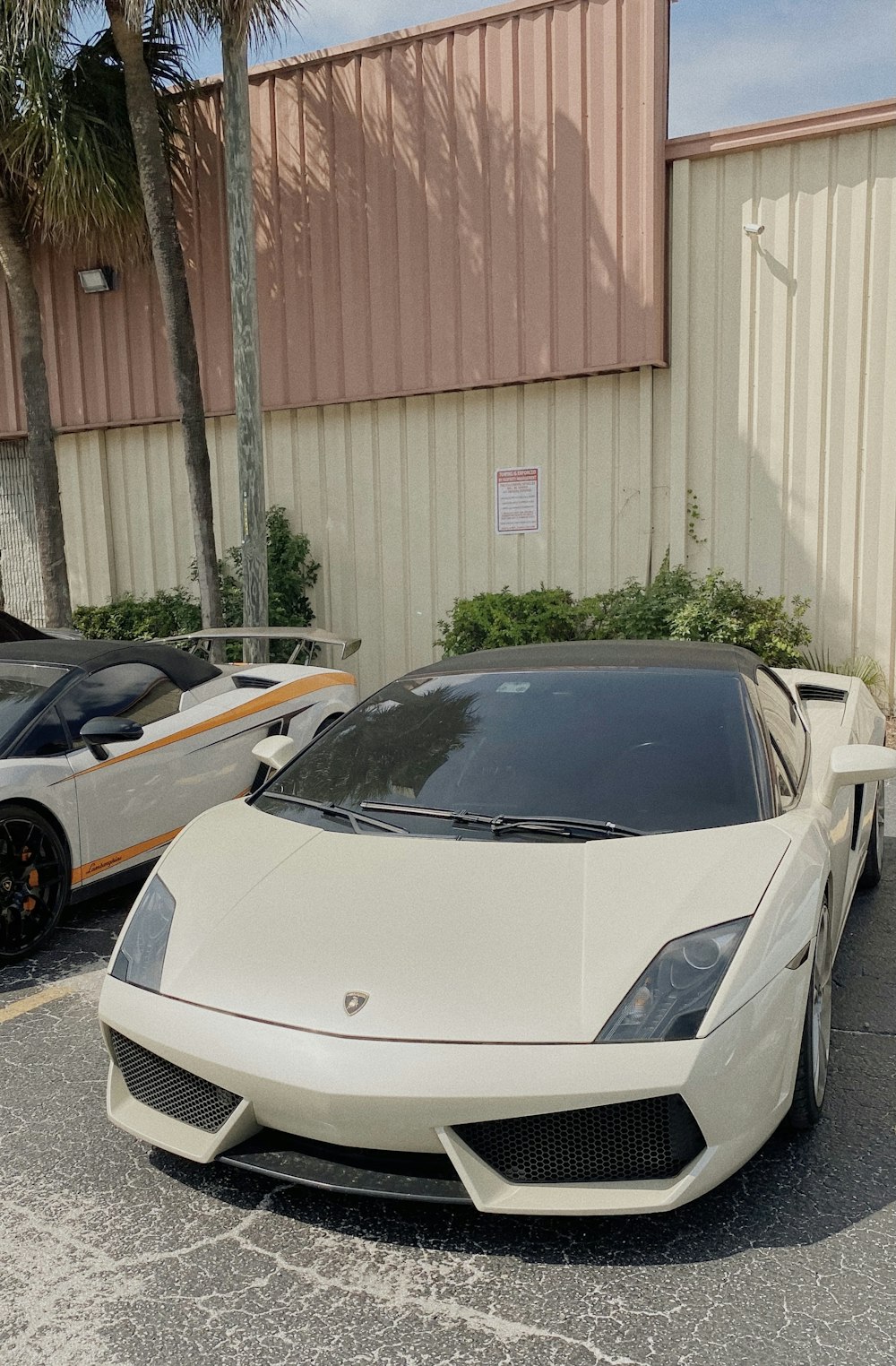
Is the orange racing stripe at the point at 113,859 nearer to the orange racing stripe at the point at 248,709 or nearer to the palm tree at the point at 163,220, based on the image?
the orange racing stripe at the point at 248,709

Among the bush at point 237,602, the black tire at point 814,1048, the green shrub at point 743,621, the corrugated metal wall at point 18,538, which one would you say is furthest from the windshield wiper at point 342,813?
the corrugated metal wall at point 18,538

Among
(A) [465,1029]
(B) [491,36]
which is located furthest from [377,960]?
(B) [491,36]

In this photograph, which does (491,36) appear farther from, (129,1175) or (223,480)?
(129,1175)

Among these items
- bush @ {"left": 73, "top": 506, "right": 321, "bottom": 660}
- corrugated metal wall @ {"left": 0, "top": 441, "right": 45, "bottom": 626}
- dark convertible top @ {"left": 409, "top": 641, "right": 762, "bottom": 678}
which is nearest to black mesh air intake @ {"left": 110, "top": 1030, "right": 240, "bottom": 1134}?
dark convertible top @ {"left": 409, "top": 641, "right": 762, "bottom": 678}

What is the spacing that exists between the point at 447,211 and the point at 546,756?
7998 millimetres

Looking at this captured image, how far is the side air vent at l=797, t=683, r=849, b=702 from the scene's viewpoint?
16.6ft

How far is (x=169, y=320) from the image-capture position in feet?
32.9

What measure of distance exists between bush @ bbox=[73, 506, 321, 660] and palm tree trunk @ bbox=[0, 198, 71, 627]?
69 cm

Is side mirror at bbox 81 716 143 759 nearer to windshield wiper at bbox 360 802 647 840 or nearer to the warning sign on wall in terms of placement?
windshield wiper at bbox 360 802 647 840

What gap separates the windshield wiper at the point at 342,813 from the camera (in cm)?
322

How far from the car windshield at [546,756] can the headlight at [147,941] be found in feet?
1.64

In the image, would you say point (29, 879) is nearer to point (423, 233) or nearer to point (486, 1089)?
point (486, 1089)

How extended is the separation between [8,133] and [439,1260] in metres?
10.4

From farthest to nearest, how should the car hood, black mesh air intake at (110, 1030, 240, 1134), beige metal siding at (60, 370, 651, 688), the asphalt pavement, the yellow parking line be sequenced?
beige metal siding at (60, 370, 651, 688) → the yellow parking line → black mesh air intake at (110, 1030, 240, 1134) → the car hood → the asphalt pavement
